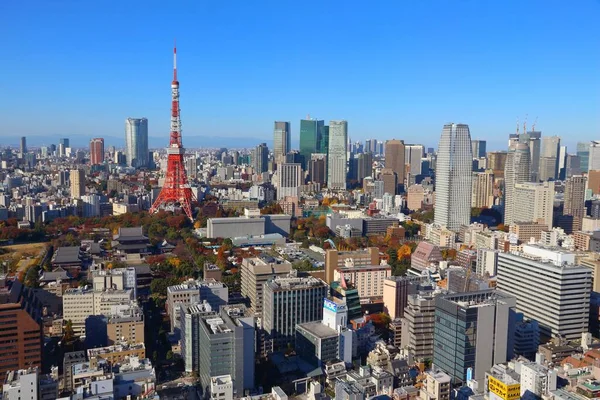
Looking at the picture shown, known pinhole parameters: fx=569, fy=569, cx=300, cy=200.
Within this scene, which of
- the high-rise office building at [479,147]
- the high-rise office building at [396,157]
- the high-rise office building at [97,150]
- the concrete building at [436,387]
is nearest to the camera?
the concrete building at [436,387]

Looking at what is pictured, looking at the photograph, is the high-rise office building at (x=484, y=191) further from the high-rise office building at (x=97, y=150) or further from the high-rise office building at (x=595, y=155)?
the high-rise office building at (x=97, y=150)

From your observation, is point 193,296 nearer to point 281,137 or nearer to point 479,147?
point 281,137

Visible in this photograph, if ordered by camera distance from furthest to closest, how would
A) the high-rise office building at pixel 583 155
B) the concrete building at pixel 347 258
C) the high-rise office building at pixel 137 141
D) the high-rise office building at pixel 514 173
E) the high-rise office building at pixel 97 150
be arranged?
1. the high-rise office building at pixel 137 141
2. the high-rise office building at pixel 97 150
3. the high-rise office building at pixel 583 155
4. the high-rise office building at pixel 514 173
5. the concrete building at pixel 347 258

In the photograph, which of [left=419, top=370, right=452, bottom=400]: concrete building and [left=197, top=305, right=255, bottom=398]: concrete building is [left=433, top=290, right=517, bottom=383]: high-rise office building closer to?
[left=419, top=370, right=452, bottom=400]: concrete building

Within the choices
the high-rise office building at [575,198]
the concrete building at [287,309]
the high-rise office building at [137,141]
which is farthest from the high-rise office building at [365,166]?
the concrete building at [287,309]

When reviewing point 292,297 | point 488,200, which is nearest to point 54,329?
point 292,297

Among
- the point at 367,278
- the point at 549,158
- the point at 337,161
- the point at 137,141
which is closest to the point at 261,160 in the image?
the point at 337,161
